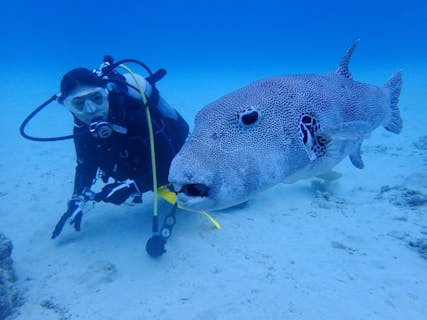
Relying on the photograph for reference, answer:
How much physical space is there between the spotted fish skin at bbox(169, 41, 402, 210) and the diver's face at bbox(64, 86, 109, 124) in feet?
10.5

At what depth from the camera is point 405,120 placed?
16156mm

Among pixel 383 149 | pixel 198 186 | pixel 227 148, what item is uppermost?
pixel 227 148

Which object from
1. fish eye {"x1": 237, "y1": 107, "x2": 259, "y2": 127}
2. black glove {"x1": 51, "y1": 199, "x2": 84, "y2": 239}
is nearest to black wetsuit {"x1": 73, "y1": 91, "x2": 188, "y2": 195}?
black glove {"x1": 51, "y1": 199, "x2": 84, "y2": 239}

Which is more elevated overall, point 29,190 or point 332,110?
point 332,110

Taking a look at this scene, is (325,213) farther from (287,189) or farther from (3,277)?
(3,277)

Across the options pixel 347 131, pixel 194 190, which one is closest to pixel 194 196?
pixel 194 190

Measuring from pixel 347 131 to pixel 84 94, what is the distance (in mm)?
3742

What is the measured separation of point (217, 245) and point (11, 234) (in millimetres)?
4126

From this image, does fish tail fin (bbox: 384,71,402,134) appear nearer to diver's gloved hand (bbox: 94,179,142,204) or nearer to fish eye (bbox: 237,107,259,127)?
fish eye (bbox: 237,107,259,127)

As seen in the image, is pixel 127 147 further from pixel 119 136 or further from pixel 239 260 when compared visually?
pixel 239 260

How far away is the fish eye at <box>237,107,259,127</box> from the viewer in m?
1.77

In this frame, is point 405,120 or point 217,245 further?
point 405,120

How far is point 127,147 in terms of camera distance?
5309 mm

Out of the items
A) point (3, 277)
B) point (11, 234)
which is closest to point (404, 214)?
point (3, 277)
